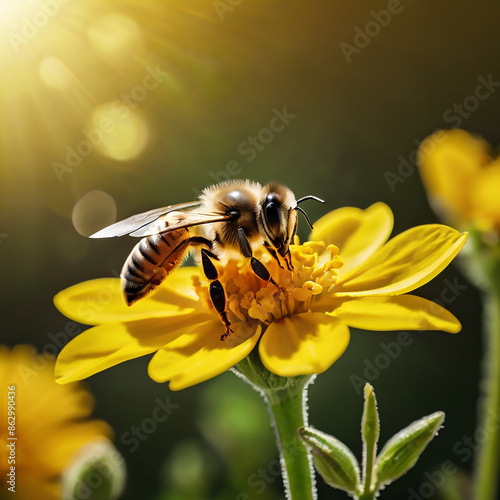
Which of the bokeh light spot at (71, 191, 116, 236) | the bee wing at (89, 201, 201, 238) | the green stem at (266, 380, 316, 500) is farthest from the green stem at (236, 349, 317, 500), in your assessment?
the bokeh light spot at (71, 191, 116, 236)

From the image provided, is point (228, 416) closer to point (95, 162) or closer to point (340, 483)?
point (340, 483)

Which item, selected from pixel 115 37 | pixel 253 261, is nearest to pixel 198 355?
pixel 253 261

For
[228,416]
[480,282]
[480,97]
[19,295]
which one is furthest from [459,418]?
[19,295]

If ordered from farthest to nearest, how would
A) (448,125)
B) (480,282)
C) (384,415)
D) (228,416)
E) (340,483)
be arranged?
(448,125) → (384,415) → (228,416) → (480,282) → (340,483)

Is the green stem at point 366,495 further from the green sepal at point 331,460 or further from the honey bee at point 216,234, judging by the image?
the honey bee at point 216,234

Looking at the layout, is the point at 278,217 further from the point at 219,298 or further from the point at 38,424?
the point at 38,424

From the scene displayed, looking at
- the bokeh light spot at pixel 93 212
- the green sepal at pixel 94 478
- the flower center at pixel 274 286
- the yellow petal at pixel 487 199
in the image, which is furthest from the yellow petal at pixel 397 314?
the bokeh light spot at pixel 93 212

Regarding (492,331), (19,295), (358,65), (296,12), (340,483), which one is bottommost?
(340,483)

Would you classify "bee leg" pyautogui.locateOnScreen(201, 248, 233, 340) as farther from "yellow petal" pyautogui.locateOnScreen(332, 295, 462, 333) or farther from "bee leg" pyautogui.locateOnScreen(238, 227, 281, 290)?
"yellow petal" pyautogui.locateOnScreen(332, 295, 462, 333)

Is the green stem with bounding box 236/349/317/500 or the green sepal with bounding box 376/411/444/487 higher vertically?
the green stem with bounding box 236/349/317/500
